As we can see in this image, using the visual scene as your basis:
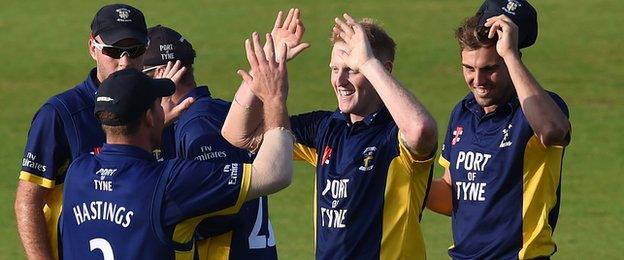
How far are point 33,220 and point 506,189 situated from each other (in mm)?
2550

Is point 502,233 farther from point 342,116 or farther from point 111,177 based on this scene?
point 111,177

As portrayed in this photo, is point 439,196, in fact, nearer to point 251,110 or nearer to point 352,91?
point 352,91

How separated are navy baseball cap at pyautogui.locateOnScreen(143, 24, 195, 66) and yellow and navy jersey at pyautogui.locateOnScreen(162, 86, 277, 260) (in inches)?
12.1

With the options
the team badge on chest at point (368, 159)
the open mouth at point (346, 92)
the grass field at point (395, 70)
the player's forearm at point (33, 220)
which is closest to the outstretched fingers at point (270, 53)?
the open mouth at point (346, 92)

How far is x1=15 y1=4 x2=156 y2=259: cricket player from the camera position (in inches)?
320

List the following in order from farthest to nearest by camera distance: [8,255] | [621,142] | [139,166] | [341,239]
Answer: [621,142]
[8,255]
[341,239]
[139,166]

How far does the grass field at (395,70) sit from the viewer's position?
623 inches

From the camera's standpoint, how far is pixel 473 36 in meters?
8.01

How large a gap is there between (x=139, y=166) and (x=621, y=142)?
1131cm

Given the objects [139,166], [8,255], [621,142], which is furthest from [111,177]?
[621,142]

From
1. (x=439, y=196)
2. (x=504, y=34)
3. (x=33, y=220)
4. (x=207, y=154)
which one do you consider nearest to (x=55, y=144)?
(x=33, y=220)

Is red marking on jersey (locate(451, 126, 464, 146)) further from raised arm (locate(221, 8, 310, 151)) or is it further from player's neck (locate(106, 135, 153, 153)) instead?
player's neck (locate(106, 135, 153, 153))

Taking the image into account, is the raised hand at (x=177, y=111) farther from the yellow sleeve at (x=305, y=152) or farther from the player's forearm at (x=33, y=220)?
the player's forearm at (x=33, y=220)

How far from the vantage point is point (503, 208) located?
7.91 m
